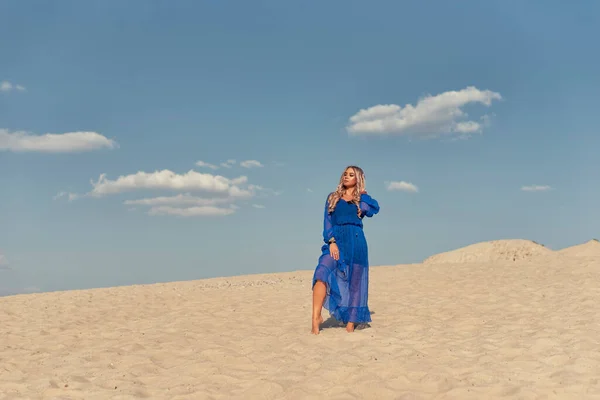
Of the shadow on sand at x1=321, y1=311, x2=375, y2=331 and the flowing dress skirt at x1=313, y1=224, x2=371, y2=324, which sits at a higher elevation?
the flowing dress skirt at x1=313, y1=224, x2=371, y2=324

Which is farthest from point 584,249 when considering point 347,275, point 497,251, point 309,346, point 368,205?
point 309,346

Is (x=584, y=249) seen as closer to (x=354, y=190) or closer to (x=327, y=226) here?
(x=354, y=190)

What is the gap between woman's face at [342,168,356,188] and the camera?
8.34 metres

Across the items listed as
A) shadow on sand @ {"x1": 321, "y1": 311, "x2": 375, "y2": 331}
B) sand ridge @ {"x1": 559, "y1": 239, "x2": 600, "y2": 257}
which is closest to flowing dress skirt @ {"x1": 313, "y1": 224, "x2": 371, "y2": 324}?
shadow on sand @ {"x1": 321, "y1": 311, "x2": 375, "y2": 331}

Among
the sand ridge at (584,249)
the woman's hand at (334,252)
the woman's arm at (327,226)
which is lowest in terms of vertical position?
the woman's hand at (334,252)

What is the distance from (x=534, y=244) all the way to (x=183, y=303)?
1768 centimetres

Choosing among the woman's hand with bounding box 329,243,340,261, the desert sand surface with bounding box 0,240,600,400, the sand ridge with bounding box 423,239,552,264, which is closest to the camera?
the desert sand surface with bounding box 0,240,600,400

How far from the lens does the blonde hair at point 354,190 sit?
328 inches

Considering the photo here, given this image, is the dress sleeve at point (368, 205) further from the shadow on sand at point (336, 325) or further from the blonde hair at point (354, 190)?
the shadow on sand at point (336, 325)

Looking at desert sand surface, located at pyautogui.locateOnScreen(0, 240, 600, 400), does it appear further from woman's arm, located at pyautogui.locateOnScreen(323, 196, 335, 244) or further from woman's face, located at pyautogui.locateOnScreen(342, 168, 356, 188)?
woman's face, located at pyautogui.locateOnScreen(342, 168, 356, 188)

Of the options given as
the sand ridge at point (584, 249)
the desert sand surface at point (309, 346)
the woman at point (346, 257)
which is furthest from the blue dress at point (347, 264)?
the sand ridge at point (584, 249)

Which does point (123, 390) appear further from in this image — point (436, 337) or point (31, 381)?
point (436, 337)

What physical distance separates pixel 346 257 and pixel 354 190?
3.45 feet

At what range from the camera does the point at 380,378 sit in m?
6.14
